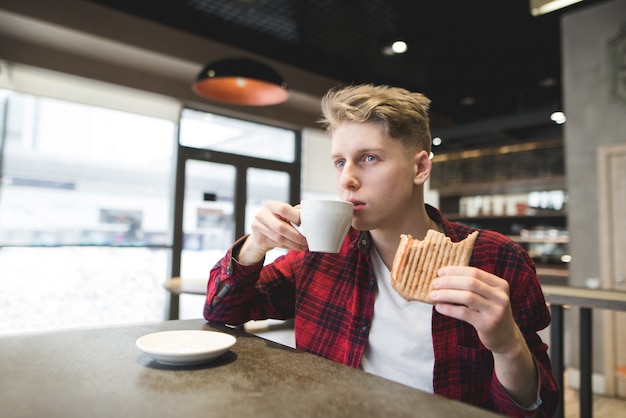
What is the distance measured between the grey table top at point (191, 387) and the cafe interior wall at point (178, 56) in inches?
149

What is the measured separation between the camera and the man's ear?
117 centimetres

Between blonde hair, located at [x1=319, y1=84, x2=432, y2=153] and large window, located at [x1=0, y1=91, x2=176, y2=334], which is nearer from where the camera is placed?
blonde hair, located at [x1=319, y1=84, x2=432, y2=153]

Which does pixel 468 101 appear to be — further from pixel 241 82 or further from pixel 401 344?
pixel 401 344

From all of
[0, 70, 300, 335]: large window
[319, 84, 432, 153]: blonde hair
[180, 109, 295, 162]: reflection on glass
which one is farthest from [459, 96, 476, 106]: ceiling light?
[319, 84, 432, 153]: blonde hair

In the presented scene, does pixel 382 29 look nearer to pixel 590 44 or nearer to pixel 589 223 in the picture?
pixel 590 44

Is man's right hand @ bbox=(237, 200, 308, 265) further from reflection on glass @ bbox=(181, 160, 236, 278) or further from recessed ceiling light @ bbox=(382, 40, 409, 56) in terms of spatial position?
reflection on glass @ bbox=(181, 160, 236, 278)

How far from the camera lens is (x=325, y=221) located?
844 millimetres

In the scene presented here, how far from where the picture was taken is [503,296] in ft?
2.32

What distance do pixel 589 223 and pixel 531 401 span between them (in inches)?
138

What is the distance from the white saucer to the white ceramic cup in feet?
0.84

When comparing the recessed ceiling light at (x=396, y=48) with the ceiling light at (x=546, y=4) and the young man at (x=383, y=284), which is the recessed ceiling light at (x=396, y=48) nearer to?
the ceiling light at (x=546, y=4)

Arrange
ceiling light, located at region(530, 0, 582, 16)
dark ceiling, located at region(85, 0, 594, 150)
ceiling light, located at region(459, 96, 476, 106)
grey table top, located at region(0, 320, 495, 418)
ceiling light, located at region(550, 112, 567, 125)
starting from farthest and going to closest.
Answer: ceiling light, located at region(459, 96, 476, 106), ceiling light, located at region(550, 112, 567, 125), dark ceiling, located at region(85, 0, 594, 150), ceiling light, located at region(530, 0, 582, 16), grey table top, located at region(0, 320, 495, 418)

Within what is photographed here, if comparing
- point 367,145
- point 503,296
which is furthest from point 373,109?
point 503,296

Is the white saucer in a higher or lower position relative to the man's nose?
lower
